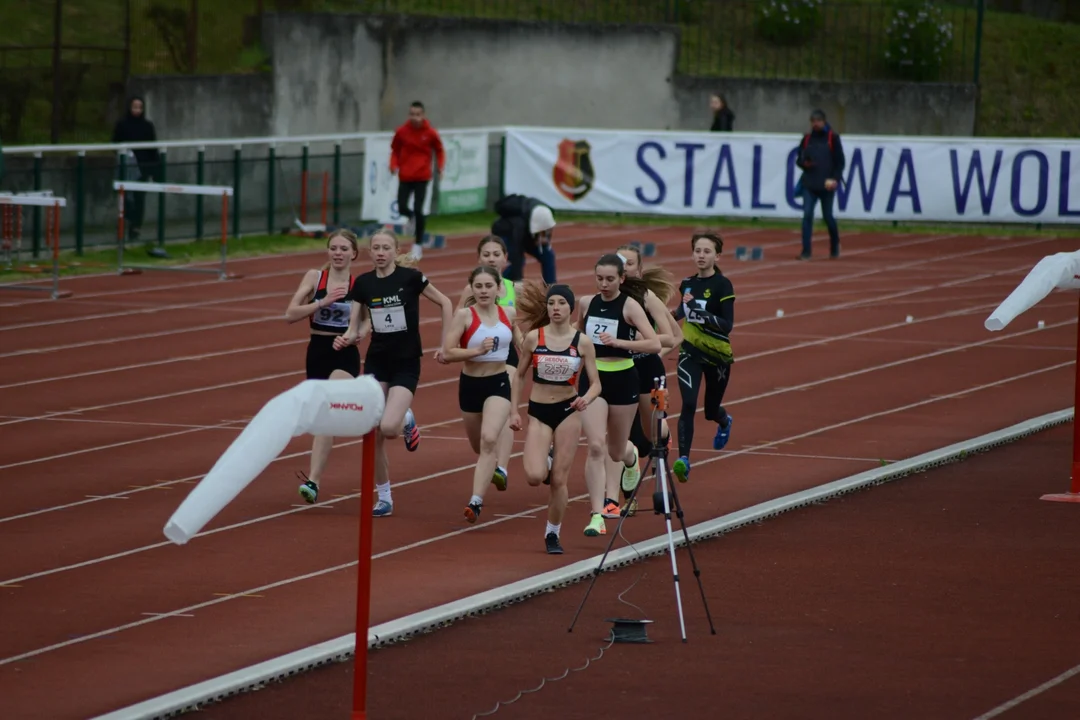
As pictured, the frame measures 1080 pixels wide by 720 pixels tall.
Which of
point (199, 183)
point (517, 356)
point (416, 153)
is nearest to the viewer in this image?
point (517, 356)

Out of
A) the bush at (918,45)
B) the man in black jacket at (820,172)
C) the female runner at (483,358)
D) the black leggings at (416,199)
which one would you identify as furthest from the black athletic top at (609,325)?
the bush at (918,45)

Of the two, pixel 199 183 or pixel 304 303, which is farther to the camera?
pixel 199 183

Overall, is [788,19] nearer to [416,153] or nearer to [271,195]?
[416,153]

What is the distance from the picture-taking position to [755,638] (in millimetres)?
9648

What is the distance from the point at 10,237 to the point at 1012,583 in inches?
684

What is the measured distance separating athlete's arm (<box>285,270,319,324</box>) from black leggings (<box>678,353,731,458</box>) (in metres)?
2.91

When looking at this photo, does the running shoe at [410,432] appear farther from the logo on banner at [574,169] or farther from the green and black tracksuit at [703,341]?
the logo on banner at [574,169]

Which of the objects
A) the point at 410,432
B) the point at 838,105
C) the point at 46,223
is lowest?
the point at 410,432

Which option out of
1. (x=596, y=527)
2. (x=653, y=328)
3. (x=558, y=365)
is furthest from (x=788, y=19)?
(x=558, y=365)

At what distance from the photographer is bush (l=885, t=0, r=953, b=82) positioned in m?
41.1

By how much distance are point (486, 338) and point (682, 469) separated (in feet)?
7.07

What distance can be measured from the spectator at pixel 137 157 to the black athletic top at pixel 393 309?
15.5 metres

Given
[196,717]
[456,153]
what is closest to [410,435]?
[196,717]

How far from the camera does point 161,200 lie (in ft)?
88.9
